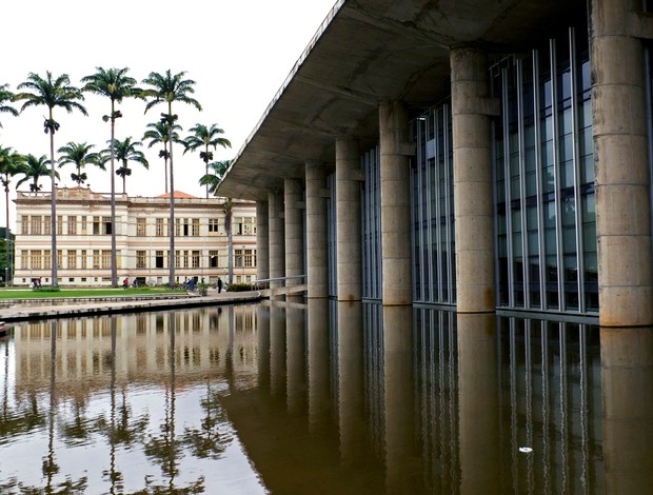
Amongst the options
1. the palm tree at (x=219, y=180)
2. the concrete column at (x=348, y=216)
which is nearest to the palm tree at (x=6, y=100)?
the palm tree at (x=219, y=180)

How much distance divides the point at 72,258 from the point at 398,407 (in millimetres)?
80038

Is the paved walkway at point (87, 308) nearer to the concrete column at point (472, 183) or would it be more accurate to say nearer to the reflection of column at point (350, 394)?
the reflection of column at point (350, 394)

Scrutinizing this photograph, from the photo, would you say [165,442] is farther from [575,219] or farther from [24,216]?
[24,216]

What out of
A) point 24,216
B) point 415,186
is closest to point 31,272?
point 24,216

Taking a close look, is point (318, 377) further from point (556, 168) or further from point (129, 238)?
point (129, 238)

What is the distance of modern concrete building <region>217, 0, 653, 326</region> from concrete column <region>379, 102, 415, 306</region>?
7 centimetres

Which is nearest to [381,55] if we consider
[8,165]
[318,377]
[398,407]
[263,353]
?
[263,353]

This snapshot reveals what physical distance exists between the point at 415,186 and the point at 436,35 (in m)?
12.3

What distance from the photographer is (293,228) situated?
5228cm

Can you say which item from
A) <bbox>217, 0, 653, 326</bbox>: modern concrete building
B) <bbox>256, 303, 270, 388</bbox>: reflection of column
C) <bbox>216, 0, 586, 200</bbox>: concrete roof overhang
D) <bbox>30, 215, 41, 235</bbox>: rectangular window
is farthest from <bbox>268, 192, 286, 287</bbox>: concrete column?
<bbox>30, 215, 41, 235</bbox>: rectangular window

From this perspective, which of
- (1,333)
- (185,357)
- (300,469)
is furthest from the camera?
(1,333)

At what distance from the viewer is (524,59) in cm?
2384

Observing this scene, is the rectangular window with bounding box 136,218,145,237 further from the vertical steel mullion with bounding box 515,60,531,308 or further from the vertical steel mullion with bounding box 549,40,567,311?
the vertical steel mullion with bounding box 549,40,567,311

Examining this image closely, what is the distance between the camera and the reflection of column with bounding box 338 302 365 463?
Answer: 616 cm
